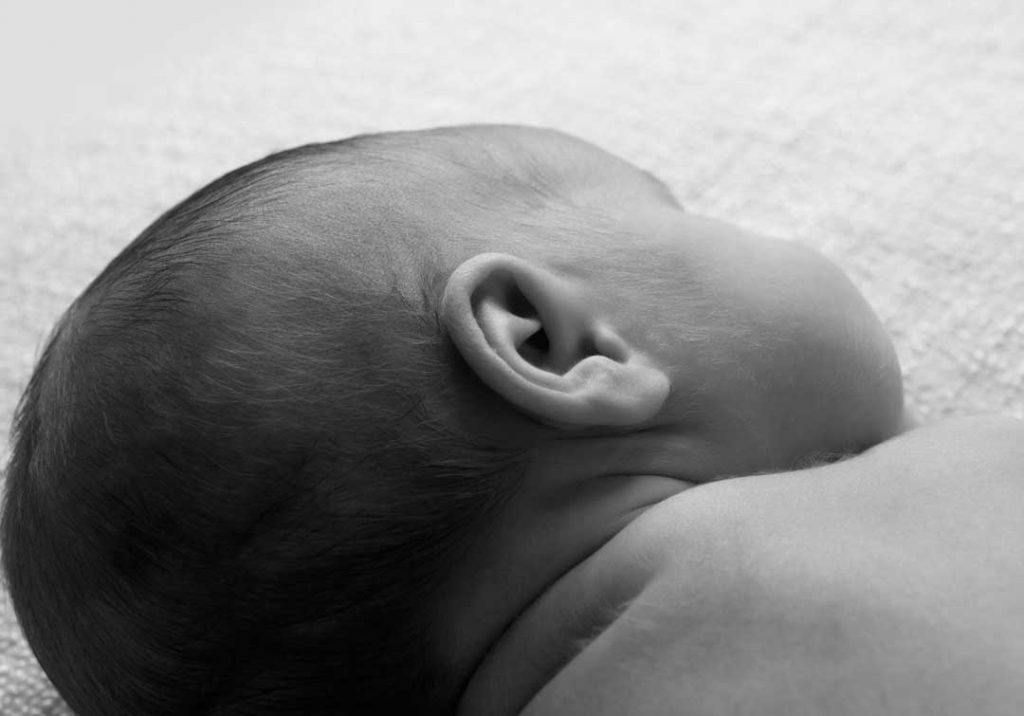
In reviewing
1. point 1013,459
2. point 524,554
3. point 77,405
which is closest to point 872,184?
point 1013,459

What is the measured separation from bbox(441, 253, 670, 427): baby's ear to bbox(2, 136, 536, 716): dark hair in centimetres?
2

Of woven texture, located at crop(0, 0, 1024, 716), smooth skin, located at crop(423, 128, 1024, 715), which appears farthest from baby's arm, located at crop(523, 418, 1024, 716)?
woven texture, located at crop(0, 0, 1024, 716)

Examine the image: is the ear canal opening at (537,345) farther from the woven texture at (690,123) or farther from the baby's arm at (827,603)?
the woven texture at (690,123)

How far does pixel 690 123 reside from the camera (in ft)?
4.13

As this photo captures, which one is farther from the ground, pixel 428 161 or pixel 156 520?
pixel 428 161

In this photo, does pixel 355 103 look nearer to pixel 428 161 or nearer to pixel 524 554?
pixel 428 161

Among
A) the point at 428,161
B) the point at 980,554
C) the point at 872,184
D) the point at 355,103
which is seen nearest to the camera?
the point at 980,554

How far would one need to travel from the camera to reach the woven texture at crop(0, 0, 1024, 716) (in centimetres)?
104

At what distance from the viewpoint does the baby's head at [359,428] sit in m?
0.63

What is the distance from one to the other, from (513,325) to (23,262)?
70cm

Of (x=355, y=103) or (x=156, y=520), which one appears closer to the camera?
(x=156, y=520)

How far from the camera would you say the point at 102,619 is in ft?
2.15

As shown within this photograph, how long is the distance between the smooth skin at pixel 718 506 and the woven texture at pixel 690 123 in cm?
26

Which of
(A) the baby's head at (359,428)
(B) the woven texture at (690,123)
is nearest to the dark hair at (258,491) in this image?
(A) the baby's head at (359,428)
